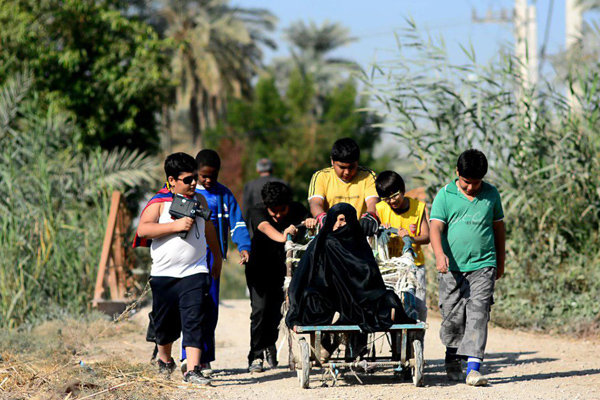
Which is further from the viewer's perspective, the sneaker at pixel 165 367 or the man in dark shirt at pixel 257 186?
the man in dark shirt at pixel 257 186

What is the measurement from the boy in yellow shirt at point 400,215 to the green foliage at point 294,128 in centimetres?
2668

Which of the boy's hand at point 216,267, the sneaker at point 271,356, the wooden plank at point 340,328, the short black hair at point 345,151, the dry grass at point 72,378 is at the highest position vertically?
the short black hair at point 345,151

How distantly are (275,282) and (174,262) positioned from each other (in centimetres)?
151

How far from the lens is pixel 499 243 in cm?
760

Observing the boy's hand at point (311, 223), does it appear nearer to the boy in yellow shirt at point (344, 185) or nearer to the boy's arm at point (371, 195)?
the boy in yellow shirt at point (344, 185)

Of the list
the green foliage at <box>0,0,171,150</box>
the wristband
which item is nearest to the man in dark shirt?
the wristband

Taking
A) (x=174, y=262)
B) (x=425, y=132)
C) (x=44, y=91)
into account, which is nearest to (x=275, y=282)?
(x=174, y=262)

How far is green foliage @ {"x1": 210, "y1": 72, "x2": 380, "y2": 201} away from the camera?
36.3m

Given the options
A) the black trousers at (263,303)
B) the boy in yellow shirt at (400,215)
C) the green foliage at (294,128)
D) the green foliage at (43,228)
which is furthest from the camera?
Result: the green foliage at (294,128)

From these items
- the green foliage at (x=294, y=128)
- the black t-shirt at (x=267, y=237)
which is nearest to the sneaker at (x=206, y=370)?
the black t-shirt at (x=267, y=237)

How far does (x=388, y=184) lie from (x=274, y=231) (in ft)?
3.83

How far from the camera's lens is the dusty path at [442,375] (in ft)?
22.2

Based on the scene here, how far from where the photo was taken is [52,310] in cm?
1136

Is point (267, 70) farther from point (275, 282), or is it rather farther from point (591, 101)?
point (275, 282)
